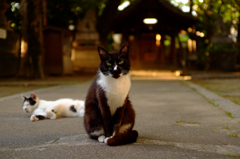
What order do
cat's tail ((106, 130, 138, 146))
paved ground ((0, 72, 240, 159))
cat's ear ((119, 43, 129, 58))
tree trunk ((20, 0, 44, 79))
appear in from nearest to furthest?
paved ground ((0, 72, 240, 159))
cat's tail ((106, 130, 138, 146))
cat's ear ((119, 43, 129, 58))
tree trunk ((20, 0, 44, 79))

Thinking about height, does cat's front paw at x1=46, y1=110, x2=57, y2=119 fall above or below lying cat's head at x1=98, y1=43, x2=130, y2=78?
below

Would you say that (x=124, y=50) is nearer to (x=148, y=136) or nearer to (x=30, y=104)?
(x=148, y=136)

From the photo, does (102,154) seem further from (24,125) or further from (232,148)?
(24,125)

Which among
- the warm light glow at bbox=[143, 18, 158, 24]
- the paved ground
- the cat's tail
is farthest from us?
the warm light glow at bbox=[143, 18, 158, 24]

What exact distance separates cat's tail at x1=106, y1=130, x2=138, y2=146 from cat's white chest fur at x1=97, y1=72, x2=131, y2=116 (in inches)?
11.9

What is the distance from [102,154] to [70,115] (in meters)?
2.55

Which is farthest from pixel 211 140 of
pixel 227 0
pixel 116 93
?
pixel 227 0

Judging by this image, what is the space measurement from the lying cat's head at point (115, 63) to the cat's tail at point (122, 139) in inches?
28.2

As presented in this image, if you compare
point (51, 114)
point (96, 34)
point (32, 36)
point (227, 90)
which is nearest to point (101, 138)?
point (51, 114)

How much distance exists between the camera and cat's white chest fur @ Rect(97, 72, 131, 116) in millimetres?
3258

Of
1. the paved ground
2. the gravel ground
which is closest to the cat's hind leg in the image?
the paved ground

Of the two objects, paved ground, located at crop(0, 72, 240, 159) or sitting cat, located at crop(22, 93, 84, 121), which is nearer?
paved ground, located at crop(0, 72, 240, 159)

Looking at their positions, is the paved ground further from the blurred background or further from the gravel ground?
the blurred background

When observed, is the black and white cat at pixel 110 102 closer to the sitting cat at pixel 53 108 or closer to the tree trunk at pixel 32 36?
the sitting cat at pixel 53 108
